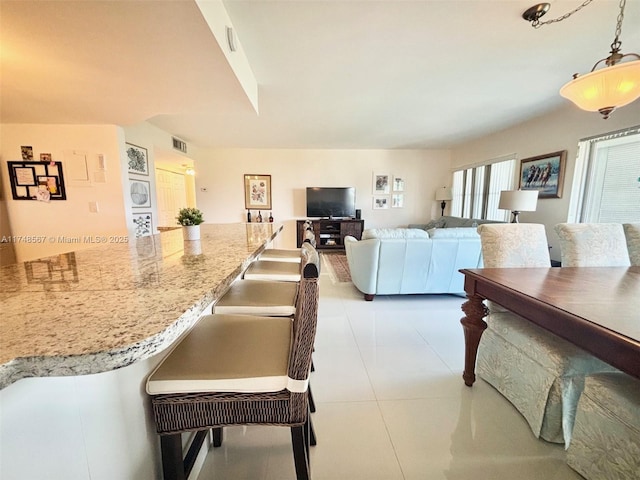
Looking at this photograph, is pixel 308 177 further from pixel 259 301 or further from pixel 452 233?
pixel 259 301

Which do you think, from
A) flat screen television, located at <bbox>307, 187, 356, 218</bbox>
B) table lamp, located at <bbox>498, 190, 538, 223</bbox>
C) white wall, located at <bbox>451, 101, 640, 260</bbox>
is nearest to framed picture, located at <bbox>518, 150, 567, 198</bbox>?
white wall, located at <bbox>451, 101, 640, 260</bbox>

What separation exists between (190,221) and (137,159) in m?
2.79

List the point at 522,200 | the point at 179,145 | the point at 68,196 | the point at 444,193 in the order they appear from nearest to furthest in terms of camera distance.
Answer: the point at 68,196
the point at 522,200
the point at 179,145
the point at 444,193

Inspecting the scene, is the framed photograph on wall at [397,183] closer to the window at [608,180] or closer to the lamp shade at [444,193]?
the lamp shade at [444,193]

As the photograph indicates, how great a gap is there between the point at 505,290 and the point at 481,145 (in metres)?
4.77

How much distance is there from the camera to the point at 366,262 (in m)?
2.89

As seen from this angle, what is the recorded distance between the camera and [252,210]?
602 centimetres

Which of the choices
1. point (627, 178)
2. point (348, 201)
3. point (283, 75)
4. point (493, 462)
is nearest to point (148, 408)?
point (493, 462)

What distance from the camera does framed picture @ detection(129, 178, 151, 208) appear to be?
11.2ft

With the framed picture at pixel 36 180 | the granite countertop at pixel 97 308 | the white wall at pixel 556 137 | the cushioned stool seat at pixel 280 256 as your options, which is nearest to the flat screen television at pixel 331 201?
the white wall at pixel 556 137

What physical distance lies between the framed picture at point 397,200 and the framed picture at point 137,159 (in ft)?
16.1

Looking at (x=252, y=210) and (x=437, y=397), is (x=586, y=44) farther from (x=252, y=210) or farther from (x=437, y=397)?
(x=252, y=210)

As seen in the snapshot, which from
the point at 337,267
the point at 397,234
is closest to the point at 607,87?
the point at 397,234

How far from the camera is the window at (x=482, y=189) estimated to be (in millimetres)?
4508
